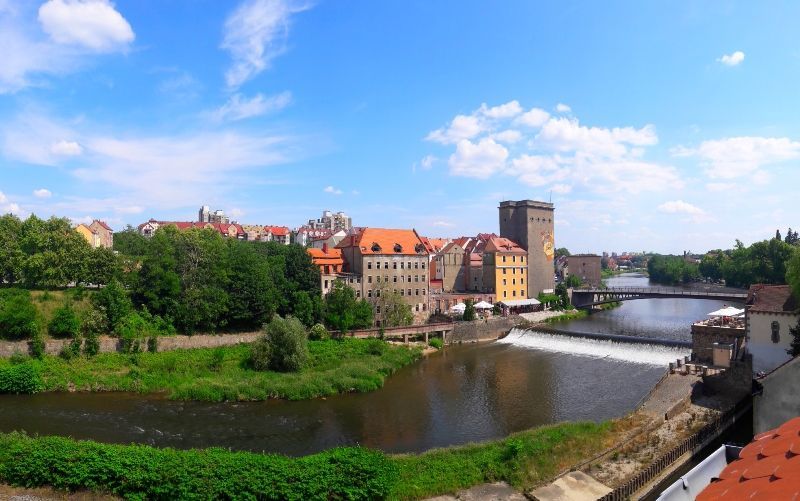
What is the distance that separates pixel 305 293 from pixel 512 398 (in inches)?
783

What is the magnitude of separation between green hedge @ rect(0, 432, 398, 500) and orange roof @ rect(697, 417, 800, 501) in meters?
10.3

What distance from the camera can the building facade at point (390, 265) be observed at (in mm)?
49812

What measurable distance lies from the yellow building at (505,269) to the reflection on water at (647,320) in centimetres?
815

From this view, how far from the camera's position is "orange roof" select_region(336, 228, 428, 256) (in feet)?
166

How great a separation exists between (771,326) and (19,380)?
43356 millimetres

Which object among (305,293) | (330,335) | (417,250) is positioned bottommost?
(330,335)

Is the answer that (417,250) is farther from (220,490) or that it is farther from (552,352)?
(220,490)

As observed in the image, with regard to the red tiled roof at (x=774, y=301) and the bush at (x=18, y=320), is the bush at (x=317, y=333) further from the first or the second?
the red tiled roof at (x=774, y=301)

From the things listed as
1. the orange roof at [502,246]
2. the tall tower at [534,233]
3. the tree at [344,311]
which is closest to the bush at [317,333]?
the tree at [344,311]

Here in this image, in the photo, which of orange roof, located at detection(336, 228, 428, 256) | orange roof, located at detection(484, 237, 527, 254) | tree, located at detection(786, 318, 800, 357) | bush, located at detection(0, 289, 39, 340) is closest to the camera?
tree, located at detection(786, 318, 800, 357)

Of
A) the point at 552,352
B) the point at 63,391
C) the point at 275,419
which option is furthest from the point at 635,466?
the point at 63,391

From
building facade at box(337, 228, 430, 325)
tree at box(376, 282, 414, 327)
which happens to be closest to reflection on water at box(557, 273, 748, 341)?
building facade at box(337, 228, 430, 325)

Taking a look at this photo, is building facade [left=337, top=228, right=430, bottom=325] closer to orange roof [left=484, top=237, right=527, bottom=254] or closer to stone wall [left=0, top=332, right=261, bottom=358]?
orange roof [left=484, top=237, right=527, bottom=254]

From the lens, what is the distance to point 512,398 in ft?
94.7
